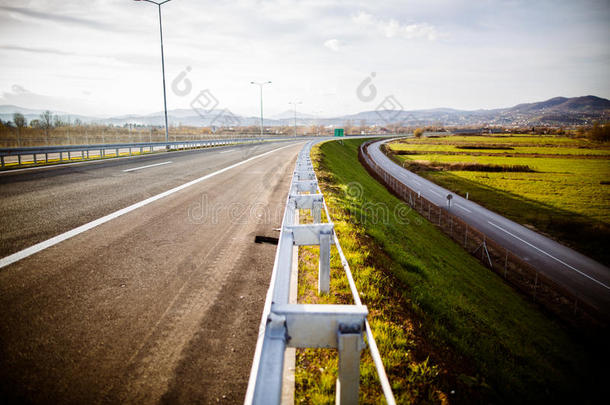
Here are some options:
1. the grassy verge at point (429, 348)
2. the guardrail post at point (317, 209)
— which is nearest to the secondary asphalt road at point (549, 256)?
the grassy verge at point (429, 348)

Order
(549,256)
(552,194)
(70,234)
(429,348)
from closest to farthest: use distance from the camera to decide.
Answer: (429,348), (70,234), (549,256), (552,194)

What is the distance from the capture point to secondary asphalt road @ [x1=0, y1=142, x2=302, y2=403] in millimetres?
2312

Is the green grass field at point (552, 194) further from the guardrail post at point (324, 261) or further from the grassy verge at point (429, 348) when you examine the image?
the guardrail post at point (324, 261)

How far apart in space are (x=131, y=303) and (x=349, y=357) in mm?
2756

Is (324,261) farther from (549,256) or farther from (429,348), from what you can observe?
(549,256)

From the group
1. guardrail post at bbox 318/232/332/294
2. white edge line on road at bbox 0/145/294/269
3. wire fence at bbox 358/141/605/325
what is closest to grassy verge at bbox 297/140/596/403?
guardrail post at bbox 318/232/332/294

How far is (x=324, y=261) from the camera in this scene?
3.41m

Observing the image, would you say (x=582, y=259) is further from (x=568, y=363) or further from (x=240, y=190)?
(x=240, y=190)

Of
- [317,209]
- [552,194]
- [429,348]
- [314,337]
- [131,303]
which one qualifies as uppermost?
[317,209]

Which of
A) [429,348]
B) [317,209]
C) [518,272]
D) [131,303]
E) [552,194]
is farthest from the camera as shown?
[552,194]

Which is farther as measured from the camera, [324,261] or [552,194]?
[552,194]

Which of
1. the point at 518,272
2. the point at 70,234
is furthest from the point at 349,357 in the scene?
the point at 518,272

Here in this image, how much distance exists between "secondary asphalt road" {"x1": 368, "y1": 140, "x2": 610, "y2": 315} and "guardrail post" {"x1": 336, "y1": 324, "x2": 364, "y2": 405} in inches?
903

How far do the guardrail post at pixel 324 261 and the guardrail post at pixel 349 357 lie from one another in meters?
1.52
